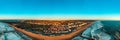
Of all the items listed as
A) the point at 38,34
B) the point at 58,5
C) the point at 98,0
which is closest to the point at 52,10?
the point at 58,5

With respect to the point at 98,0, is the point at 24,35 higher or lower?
lower

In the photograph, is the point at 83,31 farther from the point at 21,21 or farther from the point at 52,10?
the point at 21,21

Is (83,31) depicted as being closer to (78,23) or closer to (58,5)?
(78,23)

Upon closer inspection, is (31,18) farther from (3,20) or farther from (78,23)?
(78,23)

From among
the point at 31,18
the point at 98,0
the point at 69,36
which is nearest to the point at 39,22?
the point at 31,18

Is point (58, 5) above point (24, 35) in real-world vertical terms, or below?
above

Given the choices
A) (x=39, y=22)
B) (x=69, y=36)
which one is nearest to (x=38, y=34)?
(x=39, y=22)

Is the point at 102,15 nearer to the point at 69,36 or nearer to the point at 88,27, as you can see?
the point at 88,27

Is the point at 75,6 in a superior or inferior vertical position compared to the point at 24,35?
superior
